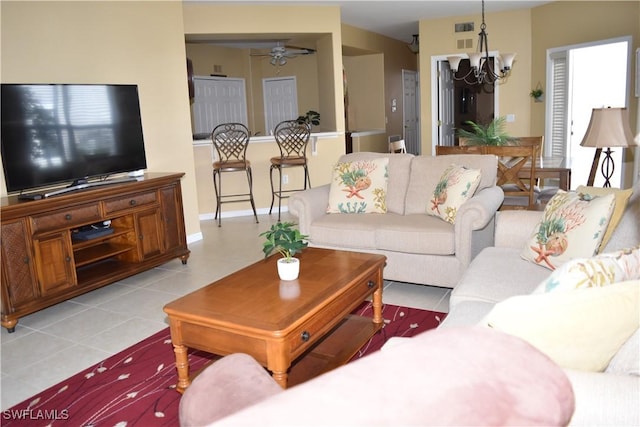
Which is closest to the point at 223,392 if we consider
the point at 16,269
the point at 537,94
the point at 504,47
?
the point at 16,269

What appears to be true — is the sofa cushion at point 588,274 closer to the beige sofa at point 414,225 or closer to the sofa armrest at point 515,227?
the sofa armrest at point 515,227

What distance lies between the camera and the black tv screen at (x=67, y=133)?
3.34 m

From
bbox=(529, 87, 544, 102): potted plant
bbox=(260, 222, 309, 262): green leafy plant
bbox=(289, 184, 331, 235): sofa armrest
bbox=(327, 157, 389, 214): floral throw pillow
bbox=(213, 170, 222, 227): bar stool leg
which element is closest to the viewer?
bbox=(260, 222, 309, 262): green leafy plant

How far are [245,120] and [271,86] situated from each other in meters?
0.84

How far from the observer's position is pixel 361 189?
3971mm

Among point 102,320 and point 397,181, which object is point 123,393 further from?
point 397,181

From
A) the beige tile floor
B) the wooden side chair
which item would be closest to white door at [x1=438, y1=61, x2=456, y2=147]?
the wooden side chair

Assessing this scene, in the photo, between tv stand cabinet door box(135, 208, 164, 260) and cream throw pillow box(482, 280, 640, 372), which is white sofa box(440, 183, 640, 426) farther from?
tv stand cabinet door box(135, 208, 164, 260)

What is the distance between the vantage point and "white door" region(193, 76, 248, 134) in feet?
30.2

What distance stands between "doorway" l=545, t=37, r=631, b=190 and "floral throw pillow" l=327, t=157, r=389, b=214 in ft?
12.4

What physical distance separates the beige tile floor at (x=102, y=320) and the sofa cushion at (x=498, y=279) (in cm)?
72

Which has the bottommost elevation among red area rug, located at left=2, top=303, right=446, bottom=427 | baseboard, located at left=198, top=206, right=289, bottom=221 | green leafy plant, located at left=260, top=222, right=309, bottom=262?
red area rug, located at left=2, top=303, right=446, bottom=427

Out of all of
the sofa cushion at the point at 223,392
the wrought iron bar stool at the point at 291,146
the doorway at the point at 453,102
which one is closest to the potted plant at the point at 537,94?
the doorway at the point at 453,102

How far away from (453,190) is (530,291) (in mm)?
1338
